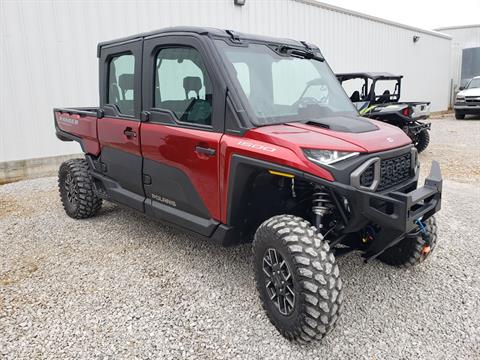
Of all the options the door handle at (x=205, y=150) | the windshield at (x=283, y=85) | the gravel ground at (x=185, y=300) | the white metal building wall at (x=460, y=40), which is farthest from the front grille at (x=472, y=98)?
the door handle at (x=205, y=150)

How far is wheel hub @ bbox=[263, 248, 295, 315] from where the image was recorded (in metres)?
2.53

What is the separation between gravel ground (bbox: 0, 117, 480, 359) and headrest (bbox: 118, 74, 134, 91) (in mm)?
1583

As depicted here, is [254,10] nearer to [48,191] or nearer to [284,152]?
[48,191]

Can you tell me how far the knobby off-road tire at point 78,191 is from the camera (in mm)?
4652

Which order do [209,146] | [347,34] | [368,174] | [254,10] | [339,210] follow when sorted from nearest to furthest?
[368,174], [339,210], [209,146], [254,10], [347,34]

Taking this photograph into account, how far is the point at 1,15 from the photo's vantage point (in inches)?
254

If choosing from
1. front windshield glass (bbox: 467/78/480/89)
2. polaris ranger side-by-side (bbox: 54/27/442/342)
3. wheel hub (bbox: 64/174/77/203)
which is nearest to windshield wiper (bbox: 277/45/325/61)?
polaris ranger side-by-side (bbox: 54/27/442/342)

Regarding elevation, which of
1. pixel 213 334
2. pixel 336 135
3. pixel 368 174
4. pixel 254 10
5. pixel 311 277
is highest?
pixel 254 10

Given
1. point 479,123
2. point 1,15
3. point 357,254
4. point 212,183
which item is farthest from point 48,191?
point 479,123

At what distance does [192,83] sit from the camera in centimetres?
316

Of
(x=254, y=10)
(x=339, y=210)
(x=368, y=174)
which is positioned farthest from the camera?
(x=254, y=10)

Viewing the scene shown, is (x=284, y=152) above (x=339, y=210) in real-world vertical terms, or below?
above

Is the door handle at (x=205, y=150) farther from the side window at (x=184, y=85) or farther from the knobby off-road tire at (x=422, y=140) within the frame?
the knobby off-road tire at (x=422, y=140)

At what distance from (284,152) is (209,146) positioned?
2.19 feet
